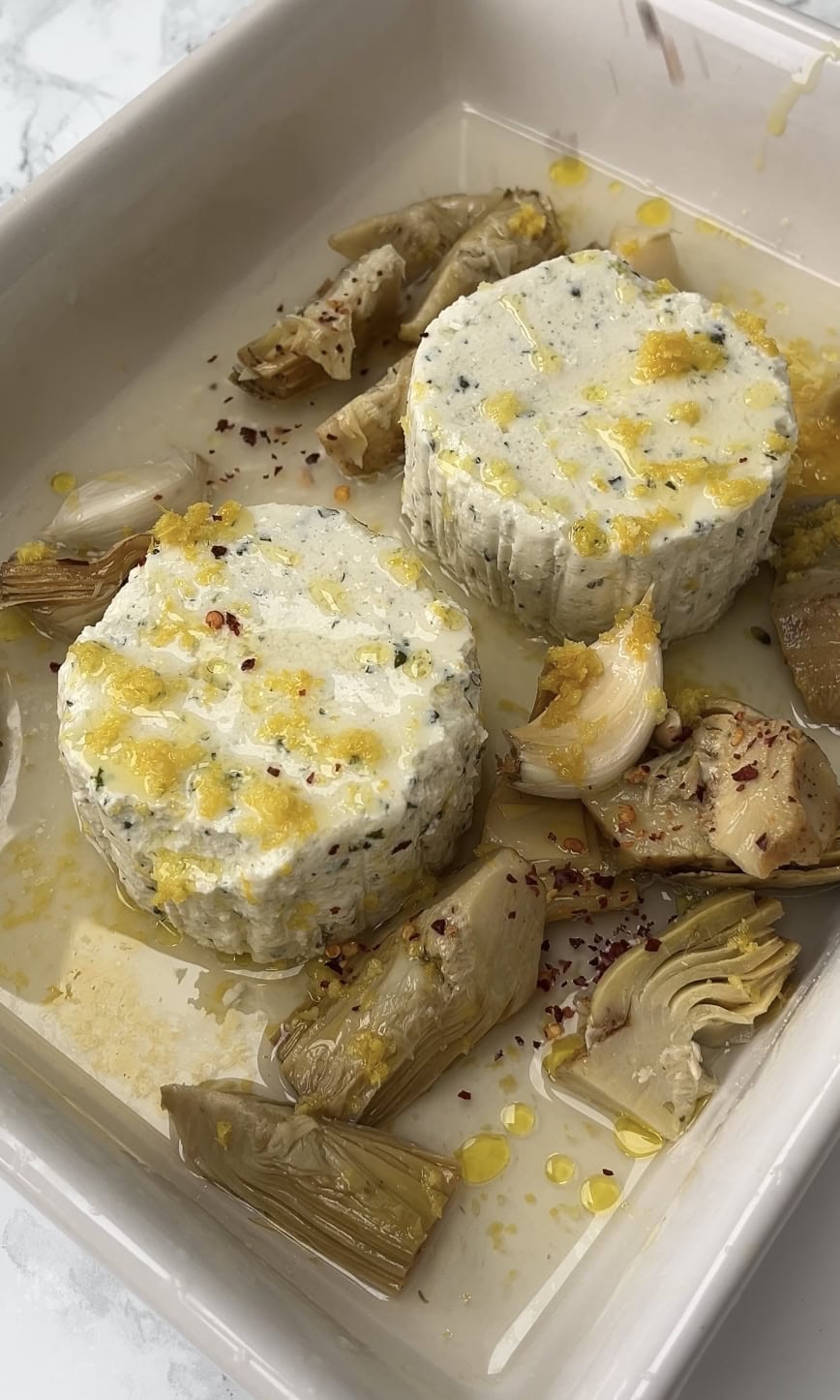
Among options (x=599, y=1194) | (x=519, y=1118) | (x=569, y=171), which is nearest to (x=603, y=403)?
(x=569, y=171)

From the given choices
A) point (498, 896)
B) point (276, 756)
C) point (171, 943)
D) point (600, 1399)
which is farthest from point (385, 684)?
point (600, 1399)

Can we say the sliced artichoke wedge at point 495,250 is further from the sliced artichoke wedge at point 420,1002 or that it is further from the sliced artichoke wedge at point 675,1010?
the sliced artichoke wedge at point 675,1010

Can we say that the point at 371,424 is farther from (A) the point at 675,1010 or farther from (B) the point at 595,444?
(A) the point at 675,1010

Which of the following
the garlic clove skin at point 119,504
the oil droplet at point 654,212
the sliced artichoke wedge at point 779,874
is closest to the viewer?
the sliced artichoke wedge at point 779,874

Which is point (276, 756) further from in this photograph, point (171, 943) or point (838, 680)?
point (838, 680)

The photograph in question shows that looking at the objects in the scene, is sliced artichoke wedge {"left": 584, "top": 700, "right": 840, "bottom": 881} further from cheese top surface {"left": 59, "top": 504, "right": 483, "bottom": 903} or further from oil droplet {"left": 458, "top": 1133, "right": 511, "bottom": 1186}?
oil droplet {"left": 458, "top": 1133, "right": 511, "bottom": 1186}

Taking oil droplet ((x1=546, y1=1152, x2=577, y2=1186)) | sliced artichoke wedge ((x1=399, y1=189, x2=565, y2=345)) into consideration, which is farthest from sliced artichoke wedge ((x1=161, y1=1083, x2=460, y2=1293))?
sliced artichoke wedge ((x1=399, y1=189, x2=565, y2=345))

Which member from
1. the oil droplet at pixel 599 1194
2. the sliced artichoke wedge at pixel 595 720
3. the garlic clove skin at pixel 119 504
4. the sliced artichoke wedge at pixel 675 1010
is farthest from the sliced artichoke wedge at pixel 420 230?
the oil droplet at pixel 599 1194
